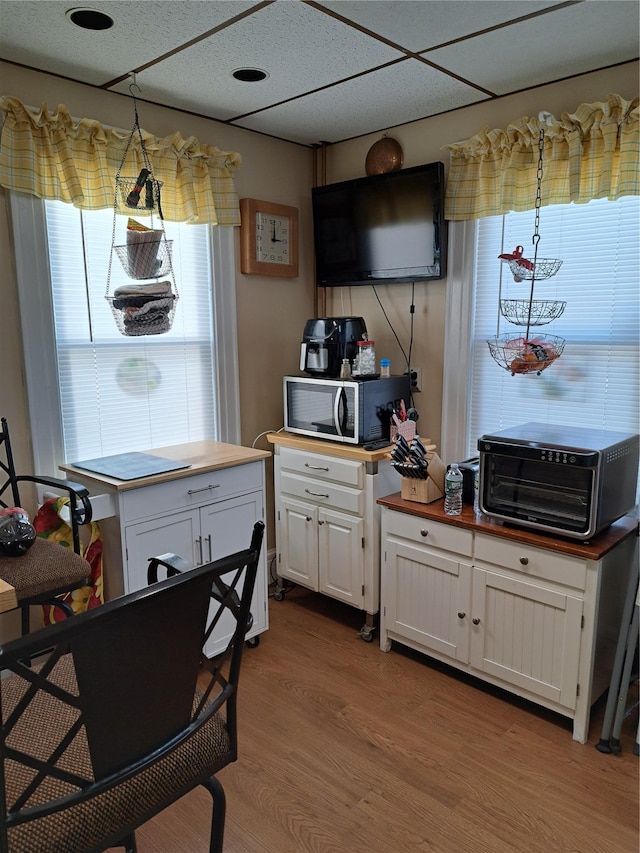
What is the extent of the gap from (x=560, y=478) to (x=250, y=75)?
1939 millimetres

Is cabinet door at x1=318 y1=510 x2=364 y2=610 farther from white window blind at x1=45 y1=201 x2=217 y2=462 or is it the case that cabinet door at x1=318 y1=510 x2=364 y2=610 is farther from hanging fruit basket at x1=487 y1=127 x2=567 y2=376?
hanging fruit basket at x1=487 y1=127 x2=567 y2=376

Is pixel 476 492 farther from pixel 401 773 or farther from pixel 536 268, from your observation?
pixel 401 773

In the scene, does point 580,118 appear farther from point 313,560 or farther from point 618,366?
point 313,560

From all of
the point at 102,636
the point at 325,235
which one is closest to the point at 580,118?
the point at 325,235

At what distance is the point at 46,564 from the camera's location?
1.93m

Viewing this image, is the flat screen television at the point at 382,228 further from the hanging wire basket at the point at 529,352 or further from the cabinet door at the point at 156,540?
the cabinet door at the point at 156,540

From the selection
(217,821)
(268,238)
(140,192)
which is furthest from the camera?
(268,238)

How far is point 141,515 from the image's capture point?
7.66 feet

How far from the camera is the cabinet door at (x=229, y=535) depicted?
8.41 feet

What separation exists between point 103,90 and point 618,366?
2.41 meters

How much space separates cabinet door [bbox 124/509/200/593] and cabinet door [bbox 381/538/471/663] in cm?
84

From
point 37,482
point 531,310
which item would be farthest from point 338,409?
point 37,482

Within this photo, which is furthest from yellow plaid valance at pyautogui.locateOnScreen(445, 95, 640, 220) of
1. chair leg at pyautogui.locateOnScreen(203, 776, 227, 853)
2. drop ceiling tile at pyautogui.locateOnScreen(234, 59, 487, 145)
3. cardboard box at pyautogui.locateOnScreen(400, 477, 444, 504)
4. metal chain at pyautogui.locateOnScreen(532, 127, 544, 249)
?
chair leg at pyautogui.locateOnScreen(203, 776, 227, 853)

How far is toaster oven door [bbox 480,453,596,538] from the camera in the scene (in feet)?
6.89
